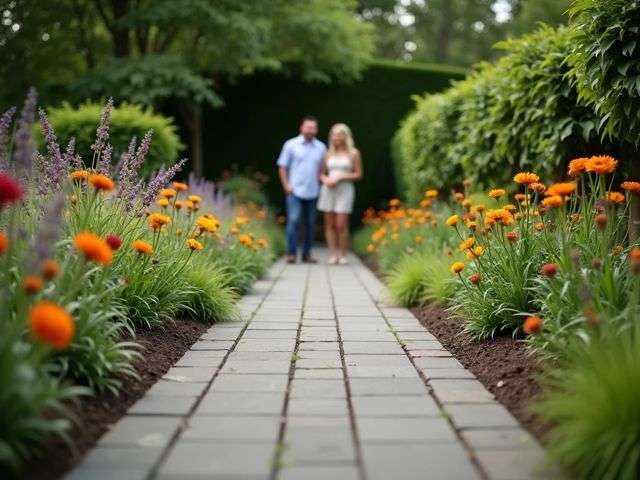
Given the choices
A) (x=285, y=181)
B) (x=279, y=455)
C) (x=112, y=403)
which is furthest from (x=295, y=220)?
(x=279, y=455)

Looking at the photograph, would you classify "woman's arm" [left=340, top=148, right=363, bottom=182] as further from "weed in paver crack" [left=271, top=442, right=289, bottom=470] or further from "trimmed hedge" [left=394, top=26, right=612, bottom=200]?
"weed in paver crack" [left=271, top=442, right=289, bottom=470]

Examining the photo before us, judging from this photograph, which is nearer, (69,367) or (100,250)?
(100,250)

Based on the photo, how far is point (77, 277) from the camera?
2234 mm

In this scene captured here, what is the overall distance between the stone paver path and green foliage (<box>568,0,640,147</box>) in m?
1.56

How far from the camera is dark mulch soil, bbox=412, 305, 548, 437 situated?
7.85 ft

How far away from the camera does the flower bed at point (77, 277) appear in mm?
1774

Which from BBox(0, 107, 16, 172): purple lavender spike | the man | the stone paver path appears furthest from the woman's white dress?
BBox(0, 107, 16, 172): purple lavender spike

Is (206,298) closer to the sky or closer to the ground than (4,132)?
closer to the ground

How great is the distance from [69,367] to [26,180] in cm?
134

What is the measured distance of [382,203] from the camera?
12547mm

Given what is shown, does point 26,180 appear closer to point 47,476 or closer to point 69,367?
point 69,367

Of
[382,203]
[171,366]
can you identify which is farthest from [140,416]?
[382,203]

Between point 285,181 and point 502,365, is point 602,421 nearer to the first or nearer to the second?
point 502,365

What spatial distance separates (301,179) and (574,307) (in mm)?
5791
